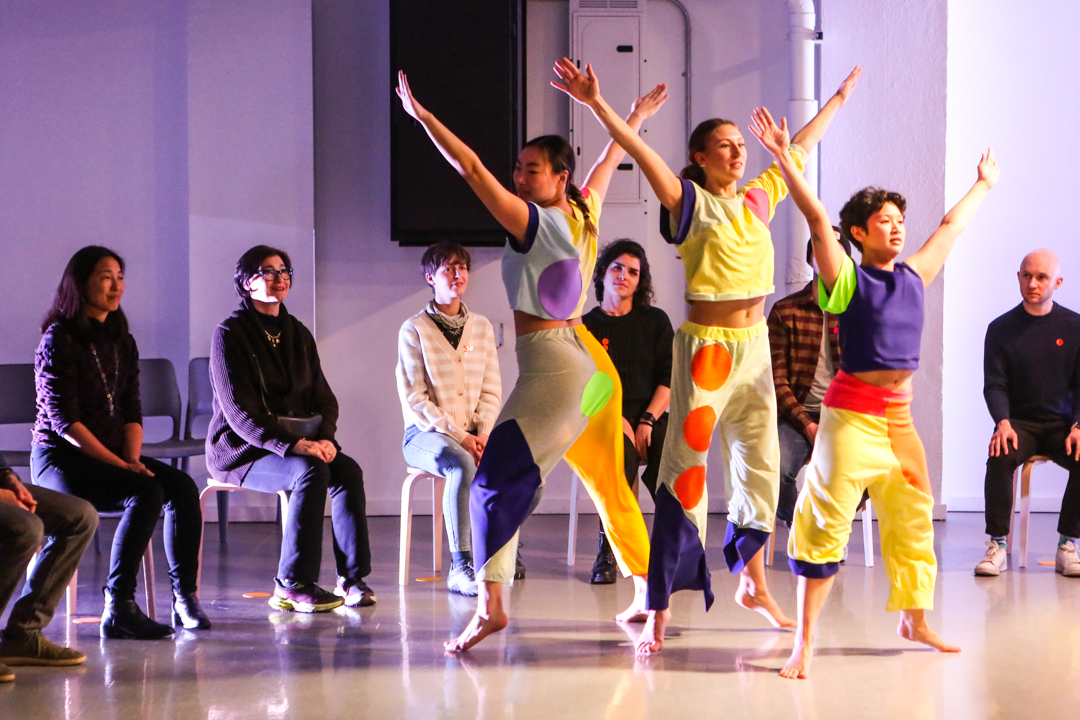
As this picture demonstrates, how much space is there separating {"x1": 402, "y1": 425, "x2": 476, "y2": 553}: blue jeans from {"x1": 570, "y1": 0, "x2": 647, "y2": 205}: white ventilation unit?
80.8 inches

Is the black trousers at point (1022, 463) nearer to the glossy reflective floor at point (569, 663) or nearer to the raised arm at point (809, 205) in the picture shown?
the glossy reflective floor at point (569, 663)

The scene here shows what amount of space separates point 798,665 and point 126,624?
1978 millimetres

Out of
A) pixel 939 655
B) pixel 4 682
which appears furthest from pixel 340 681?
pixel 939 655

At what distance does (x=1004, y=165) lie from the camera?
545 centimetres

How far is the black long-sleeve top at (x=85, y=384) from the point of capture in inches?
125

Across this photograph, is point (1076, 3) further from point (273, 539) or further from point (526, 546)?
point (273, 539)

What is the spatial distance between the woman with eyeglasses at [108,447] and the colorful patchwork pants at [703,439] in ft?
4.94

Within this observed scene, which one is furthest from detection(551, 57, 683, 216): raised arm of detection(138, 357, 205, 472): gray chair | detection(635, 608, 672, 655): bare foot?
detection(138, 357, 205, 472): gray chair

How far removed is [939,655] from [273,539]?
309cm

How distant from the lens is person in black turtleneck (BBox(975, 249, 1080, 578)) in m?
4.09

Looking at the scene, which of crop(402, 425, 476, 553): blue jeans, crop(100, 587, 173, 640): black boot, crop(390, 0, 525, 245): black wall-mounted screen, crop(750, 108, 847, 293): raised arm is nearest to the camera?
crop(750, 108, 847, 293): raised arm

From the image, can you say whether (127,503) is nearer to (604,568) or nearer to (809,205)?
(604,568)

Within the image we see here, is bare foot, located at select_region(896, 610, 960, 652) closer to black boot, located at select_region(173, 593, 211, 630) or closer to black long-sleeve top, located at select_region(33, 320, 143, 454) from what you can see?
black boot, located at select_region(173, 593, 211, 630)

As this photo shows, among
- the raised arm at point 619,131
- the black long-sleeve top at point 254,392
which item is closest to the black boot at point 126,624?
the black long-sleeve top at point 254,392
